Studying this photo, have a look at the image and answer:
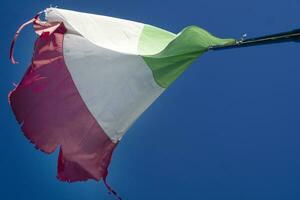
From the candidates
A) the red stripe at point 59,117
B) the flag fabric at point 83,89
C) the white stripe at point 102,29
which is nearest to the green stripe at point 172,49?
the flag fabric at point 83,89

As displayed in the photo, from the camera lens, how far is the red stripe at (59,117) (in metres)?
4.54

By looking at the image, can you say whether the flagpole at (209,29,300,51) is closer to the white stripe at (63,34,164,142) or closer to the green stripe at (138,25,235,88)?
the green stripe at (138,25,235,88)

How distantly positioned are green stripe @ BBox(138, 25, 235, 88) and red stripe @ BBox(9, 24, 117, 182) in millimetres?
869

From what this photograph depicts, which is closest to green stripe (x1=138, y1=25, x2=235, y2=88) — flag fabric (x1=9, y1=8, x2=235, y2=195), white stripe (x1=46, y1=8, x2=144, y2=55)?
flag fabric (x1=9, y1=8, x2=235, y2=195)

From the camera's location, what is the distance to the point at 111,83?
4773mm

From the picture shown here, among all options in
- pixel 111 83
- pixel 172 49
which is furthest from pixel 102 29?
pixel 172 49

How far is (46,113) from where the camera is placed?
4727mm

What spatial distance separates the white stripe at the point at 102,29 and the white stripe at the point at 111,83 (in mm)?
120

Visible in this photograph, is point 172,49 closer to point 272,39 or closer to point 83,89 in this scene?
point 83,89

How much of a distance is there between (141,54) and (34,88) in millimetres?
1170

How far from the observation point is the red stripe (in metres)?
4.54

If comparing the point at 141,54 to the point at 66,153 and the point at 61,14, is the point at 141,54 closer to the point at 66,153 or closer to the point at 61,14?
the point at 61,14

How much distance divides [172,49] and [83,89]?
121cm

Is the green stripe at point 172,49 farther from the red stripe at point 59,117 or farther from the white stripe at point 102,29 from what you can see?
the red stripe at point 59,117
